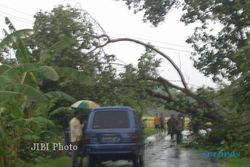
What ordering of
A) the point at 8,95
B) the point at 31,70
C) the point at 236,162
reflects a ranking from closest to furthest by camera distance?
1. the point at 8,95
2. the point at 31,70
3. the point at 236,162

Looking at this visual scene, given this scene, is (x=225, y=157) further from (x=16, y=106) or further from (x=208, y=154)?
(x=16, y=106)

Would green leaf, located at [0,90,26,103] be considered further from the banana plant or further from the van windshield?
the van windshield

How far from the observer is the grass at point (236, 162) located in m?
16.7

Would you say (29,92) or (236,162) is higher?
(29,92)

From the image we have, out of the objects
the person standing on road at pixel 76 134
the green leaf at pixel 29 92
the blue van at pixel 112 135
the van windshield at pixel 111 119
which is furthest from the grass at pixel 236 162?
the green leaf at pixel 29 92

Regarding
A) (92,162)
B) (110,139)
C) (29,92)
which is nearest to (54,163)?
(92,162)

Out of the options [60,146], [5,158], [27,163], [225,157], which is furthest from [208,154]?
[5,158]

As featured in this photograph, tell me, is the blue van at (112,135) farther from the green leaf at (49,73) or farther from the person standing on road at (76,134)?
the green leaf at (49,73)

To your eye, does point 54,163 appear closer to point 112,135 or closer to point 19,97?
point 112,135

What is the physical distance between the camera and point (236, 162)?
1736 cm

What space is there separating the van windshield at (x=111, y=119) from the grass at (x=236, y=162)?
372 centimetres

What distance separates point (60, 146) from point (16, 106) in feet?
16.7

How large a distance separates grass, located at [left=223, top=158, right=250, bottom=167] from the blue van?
3.05 metres

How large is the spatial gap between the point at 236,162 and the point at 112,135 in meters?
4.53
